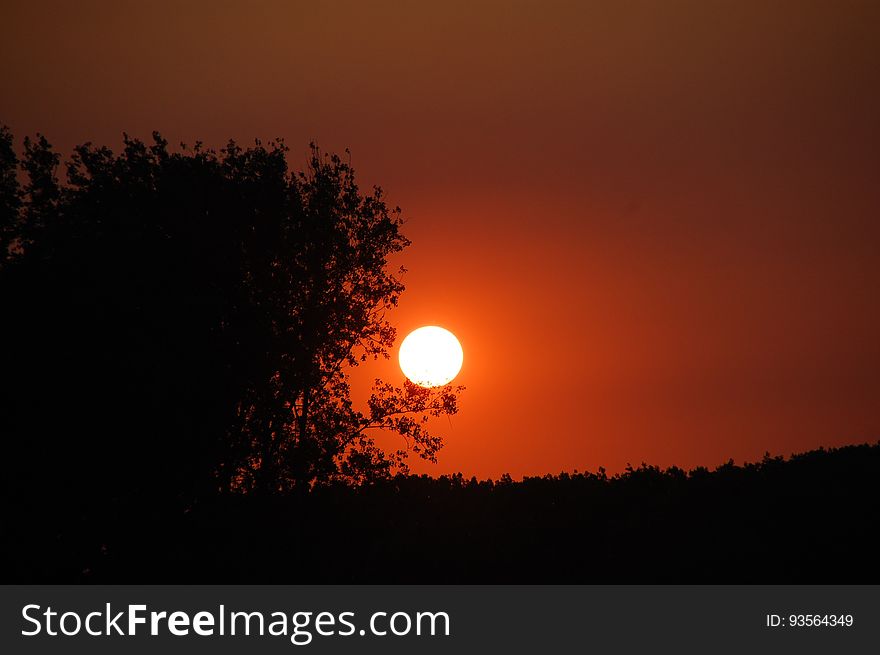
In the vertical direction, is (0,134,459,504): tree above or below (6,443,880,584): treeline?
above

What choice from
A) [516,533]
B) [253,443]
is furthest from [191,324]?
[516,533]

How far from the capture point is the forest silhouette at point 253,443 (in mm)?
31125

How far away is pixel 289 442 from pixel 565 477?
11997mm

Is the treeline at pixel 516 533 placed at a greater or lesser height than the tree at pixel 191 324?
lesser

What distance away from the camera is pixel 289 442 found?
1431 inches

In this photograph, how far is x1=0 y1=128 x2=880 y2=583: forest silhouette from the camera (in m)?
31.1

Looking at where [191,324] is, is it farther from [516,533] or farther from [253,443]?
[516,533]

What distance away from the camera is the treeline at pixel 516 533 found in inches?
1222

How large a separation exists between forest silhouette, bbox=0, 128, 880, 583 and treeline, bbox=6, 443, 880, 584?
8 centimetres

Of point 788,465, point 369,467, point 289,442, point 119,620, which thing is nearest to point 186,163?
point 289,442

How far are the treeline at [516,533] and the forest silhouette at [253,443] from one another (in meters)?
0.08

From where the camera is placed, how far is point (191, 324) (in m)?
33.4

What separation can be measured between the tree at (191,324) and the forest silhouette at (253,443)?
0.08 metres

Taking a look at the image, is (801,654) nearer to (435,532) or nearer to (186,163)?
(435,532)
